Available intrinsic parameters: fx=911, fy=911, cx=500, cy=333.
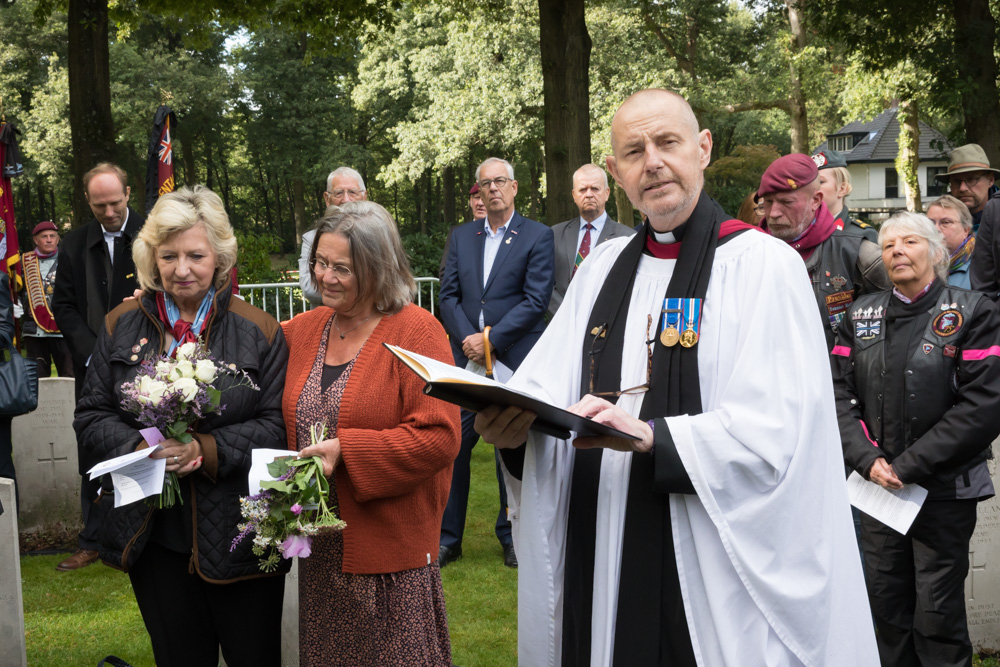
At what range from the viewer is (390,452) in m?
3.11

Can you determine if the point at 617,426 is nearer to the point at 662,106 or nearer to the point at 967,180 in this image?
the point at 662,106

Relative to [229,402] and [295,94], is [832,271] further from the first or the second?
[295,94]

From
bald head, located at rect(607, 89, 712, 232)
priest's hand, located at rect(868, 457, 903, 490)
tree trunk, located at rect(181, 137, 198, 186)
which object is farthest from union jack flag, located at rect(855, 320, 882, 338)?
tree trunk, located at rect(181, 137, 198, 186)

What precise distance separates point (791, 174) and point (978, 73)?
9.33 meters

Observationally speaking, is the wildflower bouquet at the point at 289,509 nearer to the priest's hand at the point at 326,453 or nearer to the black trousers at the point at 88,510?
the priest's hand at the point at 326,453

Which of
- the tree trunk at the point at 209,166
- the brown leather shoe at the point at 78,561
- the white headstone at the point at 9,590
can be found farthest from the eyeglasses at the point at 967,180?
the tree trunk at the point at 209,166

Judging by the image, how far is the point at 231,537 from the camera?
3.19 m

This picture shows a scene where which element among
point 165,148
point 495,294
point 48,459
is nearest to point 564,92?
point 495,294

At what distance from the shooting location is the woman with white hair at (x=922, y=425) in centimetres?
394

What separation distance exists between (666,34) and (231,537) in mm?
30624

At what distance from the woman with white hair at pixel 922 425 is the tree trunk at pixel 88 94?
7.20 meters

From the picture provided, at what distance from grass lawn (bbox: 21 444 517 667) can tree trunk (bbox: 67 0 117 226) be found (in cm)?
385

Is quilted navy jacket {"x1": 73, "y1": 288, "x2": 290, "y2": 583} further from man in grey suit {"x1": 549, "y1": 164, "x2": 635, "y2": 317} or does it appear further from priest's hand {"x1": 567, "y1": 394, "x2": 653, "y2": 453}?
man in grey suit {"x1": 549, "y1": 164, "x2": 635, "y2": 317}

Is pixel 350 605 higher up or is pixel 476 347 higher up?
pixel 476 347
